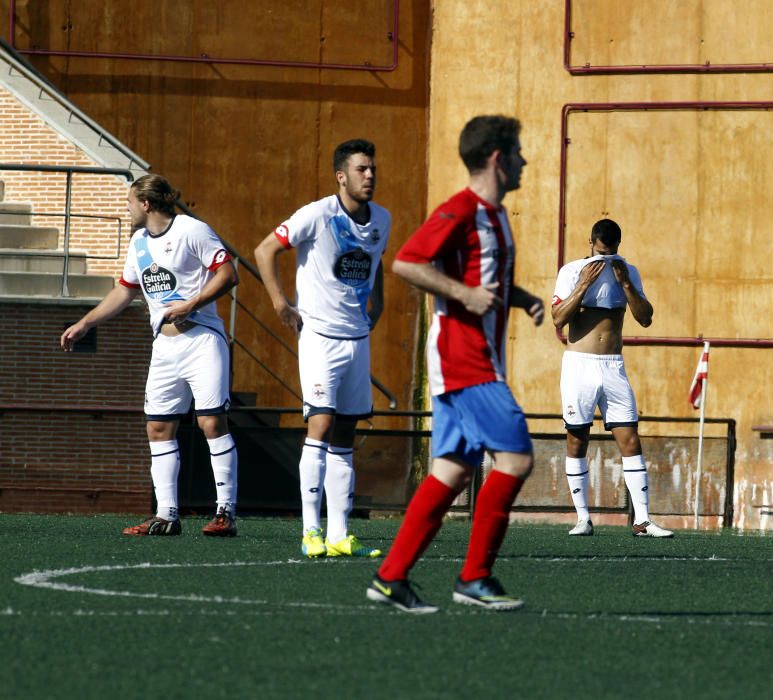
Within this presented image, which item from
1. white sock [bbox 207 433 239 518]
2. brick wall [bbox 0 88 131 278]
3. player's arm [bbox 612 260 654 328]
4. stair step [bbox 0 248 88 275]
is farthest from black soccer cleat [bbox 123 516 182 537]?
stair step [bbox 0 248 88 275]

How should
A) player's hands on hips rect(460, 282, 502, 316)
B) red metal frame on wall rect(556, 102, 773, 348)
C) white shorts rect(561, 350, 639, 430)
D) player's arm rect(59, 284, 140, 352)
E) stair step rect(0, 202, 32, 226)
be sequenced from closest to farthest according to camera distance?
player's hands on hips rect(460, 282, 502, 316)
player's arm rect(59, 284, 140, 352)
white shorts rect(561, 350, 639, 430)
stair step rect(0, 202, 32, 226)
red metal frame on wall rect(556, 102, 773, 348)

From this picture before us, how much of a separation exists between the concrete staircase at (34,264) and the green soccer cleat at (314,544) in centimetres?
716

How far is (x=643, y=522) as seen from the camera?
11.7 m

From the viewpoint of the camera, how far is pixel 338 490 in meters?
8.78

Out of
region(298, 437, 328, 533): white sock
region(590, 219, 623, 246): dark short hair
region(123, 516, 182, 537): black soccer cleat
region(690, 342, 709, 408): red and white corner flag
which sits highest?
region(590, 219, 623, 246): dark short hair

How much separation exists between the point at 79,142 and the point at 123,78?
176 centimetres

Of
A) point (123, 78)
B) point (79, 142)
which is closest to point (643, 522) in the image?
point (79, 142)

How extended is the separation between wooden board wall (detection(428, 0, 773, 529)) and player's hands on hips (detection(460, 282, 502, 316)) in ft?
38.5

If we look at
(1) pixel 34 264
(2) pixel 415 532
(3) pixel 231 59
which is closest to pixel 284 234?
(2) pixel 415 532

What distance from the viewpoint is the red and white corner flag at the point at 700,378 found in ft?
54.0

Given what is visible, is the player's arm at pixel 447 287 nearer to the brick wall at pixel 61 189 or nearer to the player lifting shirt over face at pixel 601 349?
the player lifting shirt over face at pixel 601 349

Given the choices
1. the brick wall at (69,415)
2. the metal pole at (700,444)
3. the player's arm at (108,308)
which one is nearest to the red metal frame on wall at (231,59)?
the brick wall at (69,415)

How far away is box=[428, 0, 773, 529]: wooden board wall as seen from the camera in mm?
17688

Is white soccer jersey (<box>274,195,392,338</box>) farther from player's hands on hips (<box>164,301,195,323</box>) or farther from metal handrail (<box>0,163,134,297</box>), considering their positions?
metal handrail (<box>0,163,134,297</box>)
